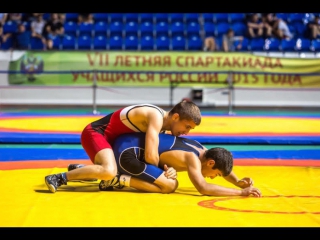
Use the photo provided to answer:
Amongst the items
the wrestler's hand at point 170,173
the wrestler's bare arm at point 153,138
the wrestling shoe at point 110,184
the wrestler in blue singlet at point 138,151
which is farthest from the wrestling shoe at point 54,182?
the wrestler's hand at point 170,173

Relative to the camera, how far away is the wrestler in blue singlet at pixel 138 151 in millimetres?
4824

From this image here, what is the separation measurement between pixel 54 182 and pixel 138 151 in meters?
0.72

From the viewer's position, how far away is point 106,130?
5160 millimetres

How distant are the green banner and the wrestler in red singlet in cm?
963

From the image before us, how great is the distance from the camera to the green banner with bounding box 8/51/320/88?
48.8 ft

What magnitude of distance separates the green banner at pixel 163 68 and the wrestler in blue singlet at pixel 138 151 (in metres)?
9.80

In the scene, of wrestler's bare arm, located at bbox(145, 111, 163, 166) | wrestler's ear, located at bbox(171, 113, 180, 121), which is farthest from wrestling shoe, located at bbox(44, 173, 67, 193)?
wrestler's ear, located at bbox(171, 113, 180, 121)

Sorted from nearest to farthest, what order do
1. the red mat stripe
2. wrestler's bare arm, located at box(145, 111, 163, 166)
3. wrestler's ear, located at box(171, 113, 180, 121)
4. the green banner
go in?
wrestler's bare arm, located at box(145, 111, 163, 166), wrestler's ear, located at box(171, 113, 180, 121), the red mat stripe, the green banner

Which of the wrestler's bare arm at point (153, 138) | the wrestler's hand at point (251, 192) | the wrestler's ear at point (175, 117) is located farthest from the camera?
the wrestler's ear at point (175, 117)

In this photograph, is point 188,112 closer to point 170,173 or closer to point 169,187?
point 170,173

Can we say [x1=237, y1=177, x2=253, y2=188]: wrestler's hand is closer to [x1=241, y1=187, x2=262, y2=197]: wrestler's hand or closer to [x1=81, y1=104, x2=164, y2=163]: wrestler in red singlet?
[x1=241, y1=187, x2=262, y2=197]: wrestler's hand

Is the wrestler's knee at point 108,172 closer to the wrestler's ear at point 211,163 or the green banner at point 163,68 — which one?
the wrestler's ear at point 211,163

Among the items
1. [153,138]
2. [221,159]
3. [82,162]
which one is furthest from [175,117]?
[82,162]
